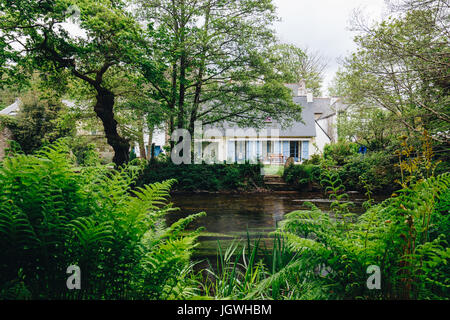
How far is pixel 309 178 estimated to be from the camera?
1580 centimetres

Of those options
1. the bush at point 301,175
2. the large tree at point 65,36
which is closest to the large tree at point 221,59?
the large tree at point 65,36

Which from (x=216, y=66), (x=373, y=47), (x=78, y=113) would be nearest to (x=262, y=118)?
(x=216, y=66)

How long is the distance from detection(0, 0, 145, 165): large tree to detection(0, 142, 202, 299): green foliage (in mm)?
10819

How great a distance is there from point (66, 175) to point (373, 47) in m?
9.61

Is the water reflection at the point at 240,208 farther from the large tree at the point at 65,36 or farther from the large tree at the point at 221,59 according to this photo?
the large tree at the point at 65,36

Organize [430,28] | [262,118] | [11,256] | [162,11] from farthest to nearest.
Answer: [262,118] < [162,11] < [430,28] < [11,256]

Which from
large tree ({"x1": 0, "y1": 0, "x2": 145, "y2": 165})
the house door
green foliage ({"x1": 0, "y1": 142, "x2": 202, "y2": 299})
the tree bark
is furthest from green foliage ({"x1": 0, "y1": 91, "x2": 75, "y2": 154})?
green foliage ({"x1": 0, "y1": 142, "x2": 202, "y2": 299})

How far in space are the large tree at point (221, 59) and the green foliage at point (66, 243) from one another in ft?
38.3

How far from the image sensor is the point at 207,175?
16047 mm

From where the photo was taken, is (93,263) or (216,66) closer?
(93,263)

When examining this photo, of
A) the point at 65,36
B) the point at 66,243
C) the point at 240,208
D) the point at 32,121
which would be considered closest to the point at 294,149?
the point at 240,208

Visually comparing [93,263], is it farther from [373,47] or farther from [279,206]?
[279,206]

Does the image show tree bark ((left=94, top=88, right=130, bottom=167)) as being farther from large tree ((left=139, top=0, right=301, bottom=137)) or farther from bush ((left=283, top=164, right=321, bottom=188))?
bush ((left=283, top=164, right=321, bottom=188))

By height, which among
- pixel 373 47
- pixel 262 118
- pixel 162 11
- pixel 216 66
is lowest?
pixel 262 118
